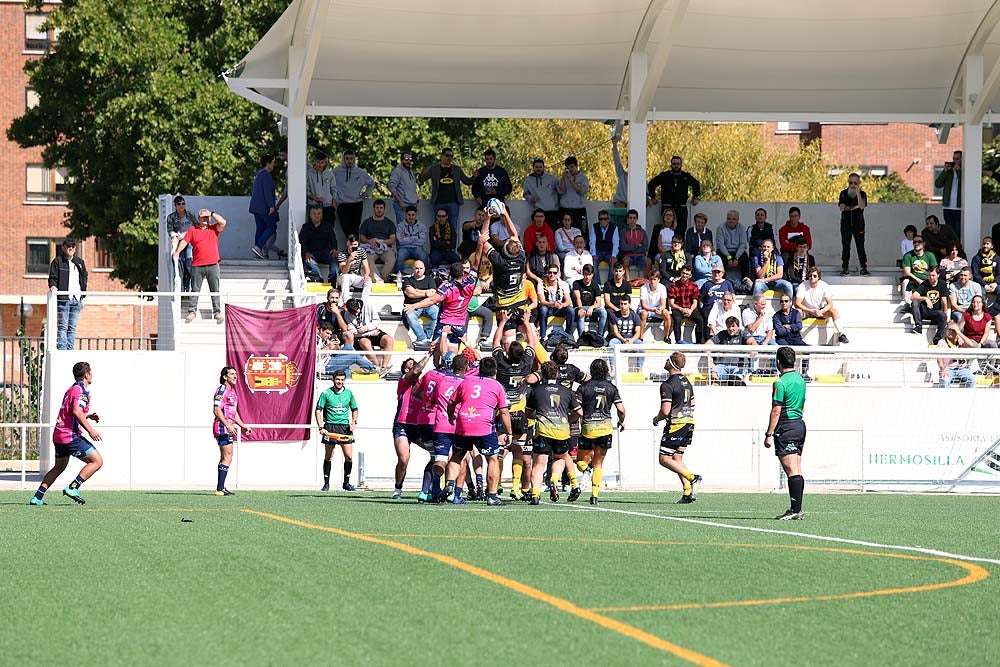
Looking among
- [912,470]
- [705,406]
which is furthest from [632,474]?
[912,470]

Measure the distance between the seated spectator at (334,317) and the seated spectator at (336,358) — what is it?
0.38 ft

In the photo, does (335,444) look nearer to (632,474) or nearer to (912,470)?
(632,474)

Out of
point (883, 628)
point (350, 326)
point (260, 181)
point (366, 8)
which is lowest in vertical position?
point (883, 628)

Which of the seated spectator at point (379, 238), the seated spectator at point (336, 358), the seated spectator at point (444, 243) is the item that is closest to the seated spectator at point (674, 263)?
the seated spectator at point (444, 243)

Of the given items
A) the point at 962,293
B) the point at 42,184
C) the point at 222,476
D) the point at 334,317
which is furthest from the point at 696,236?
the point at 42,184

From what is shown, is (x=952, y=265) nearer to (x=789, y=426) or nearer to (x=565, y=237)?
(x=565, y=237)

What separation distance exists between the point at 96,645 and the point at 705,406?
1760cm

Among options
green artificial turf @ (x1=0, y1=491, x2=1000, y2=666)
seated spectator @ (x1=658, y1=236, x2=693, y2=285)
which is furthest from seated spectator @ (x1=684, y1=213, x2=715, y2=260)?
green artificial turf @ (x1=0, y1=491, x2=1000, y2=666)

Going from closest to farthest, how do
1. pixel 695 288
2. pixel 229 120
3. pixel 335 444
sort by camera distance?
pixel 335 444, pixel 695 288, pixel 229 120

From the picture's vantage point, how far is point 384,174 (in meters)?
42.9

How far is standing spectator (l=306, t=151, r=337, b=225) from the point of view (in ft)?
94.8

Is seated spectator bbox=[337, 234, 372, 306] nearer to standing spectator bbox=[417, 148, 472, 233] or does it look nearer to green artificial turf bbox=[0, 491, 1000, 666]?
standing spectator bbox=[417, 148, 472, 233]

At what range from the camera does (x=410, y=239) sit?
28.1m

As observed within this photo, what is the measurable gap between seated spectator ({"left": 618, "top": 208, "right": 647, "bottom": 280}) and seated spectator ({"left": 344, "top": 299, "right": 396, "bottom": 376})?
533cm
